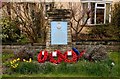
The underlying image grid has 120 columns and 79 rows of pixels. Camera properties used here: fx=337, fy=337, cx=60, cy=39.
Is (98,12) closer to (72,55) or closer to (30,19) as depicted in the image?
(30,19)

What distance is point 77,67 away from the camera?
36.5 ft

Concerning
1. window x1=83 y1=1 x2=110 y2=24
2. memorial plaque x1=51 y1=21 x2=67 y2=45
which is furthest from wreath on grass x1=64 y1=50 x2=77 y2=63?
window x1=83 y1=1 x2=110 y2=24

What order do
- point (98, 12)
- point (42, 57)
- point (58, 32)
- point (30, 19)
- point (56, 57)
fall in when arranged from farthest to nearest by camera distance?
point (98, 12), point (30, 19), point (58, 32), point (56, 57), point (42, 57)

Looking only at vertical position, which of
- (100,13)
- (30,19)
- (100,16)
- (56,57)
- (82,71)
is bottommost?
(82,71)

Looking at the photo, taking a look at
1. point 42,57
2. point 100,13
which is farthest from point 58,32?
point 100,13

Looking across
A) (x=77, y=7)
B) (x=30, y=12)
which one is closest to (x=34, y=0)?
(x=30, y=12)

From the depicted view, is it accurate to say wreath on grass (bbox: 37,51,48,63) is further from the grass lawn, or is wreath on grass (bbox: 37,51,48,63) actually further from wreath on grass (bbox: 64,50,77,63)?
the grass lawn

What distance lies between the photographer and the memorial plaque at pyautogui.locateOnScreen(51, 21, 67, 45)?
13.4 meters

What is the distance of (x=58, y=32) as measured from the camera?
530 inches

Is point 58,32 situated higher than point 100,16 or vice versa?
point 100,16

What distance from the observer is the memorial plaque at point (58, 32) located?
13.4 metres

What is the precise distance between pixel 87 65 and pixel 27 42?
15.9 feet

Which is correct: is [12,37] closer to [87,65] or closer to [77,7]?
[77,7]

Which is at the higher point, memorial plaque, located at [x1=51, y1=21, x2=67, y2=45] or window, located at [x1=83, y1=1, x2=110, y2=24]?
window, located at [x1=83, y1=1, x2=110, y2=24]
